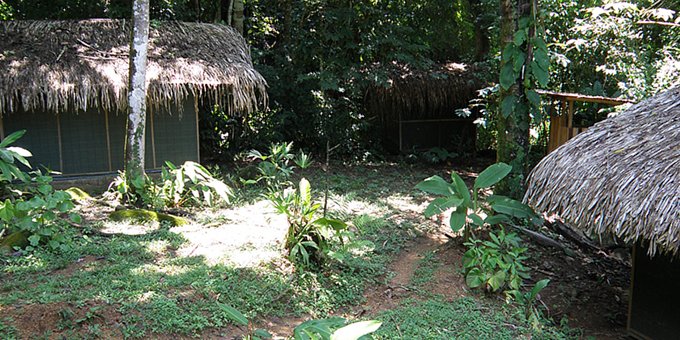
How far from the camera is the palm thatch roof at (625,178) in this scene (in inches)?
178

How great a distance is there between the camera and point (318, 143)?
12.2 metres

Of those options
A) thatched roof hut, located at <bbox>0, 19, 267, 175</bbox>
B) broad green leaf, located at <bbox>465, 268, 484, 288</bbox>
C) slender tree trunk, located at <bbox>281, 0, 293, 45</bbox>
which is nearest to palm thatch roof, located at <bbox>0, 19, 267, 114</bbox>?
thatched roof hut, located at <bbox>0, 19, 267, 175</bbox>

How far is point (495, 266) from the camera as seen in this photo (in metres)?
5.83

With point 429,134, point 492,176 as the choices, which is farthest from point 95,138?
point 429,134

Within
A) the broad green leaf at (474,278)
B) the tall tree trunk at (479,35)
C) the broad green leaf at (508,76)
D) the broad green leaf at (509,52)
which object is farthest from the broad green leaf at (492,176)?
the tall tree trunk at (479,35)

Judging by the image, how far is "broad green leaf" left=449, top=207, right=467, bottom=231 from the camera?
6.10 meters

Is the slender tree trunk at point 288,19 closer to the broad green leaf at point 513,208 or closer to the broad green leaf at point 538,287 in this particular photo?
the broad green leaf at point 513,208

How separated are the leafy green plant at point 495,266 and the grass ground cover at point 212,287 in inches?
7.6

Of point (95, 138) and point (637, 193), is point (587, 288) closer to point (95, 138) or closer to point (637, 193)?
point (637, 193)

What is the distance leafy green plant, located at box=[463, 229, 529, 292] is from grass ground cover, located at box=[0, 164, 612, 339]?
0.63ft

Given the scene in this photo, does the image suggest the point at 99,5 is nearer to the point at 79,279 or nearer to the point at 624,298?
the point at 79,279

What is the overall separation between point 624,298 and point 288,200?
3.83m

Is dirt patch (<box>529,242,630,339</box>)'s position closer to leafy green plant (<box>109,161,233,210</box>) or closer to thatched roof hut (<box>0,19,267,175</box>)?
leafy green plant (<box>109,161,233,210</box>)

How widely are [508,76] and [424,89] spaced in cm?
508
